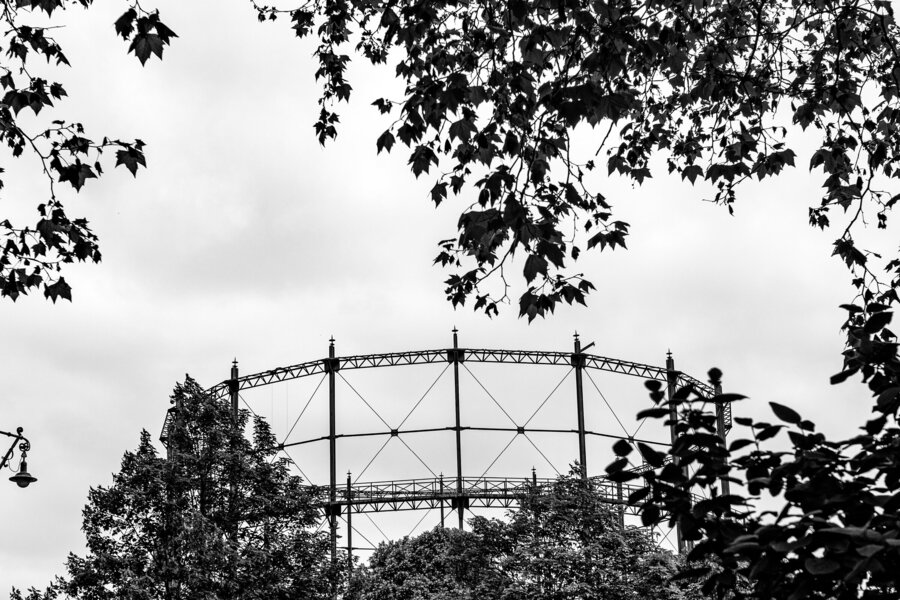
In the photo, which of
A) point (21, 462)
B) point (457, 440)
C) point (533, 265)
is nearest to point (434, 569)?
point (457, 440)

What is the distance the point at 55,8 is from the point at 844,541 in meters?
6.27

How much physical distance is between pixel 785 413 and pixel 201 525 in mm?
17341

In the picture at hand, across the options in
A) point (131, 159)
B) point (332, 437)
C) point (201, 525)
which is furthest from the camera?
point (332, 437)

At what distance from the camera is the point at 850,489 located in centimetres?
445

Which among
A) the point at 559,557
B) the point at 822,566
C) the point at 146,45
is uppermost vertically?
the point at 559,557

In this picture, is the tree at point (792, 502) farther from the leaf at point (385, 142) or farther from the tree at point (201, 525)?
the tree at point (201, 525)

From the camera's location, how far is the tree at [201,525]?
66.7ft

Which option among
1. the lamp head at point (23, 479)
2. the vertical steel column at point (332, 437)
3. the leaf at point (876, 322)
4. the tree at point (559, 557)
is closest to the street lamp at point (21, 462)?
the lamp head at point (23, 479)

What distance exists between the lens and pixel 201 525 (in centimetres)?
2056

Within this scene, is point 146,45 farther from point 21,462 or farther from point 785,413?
point 21,462

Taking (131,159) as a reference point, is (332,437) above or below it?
above

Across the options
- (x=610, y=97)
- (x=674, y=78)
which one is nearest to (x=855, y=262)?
(x=674, y=78)

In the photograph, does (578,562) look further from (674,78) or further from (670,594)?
(674,78)

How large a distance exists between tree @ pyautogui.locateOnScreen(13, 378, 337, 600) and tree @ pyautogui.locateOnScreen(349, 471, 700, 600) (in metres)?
4.44
